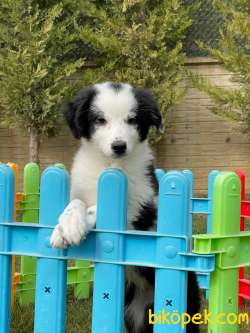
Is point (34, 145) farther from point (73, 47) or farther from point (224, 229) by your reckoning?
point (224, 229)

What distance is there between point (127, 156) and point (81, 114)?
424 mm

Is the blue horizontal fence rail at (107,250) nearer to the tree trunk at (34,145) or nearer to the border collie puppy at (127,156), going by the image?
the border collie puppy at (127,156)

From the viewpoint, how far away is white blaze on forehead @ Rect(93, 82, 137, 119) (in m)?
3.38

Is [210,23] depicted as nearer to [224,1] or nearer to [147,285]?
[224,1]

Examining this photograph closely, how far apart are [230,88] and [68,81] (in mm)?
3337

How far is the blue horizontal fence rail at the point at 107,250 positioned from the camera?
218 centimetres

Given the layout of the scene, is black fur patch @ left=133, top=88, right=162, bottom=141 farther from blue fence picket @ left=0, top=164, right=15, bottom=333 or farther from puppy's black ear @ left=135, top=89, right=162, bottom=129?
blue fence picket @ left=0, top=164, right=15, bottom=333

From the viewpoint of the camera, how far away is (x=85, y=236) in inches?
94.3

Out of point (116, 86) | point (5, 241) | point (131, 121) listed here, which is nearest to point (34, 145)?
point (116, 86)

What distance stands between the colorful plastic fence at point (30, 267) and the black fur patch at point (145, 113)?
3.81 ft

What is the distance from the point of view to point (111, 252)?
233 centimetres

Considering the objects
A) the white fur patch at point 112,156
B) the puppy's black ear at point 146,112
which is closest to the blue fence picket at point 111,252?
the white fur patch at point 112,156

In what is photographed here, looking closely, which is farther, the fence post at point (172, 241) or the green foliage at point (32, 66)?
the green foliage at point (32, 66)

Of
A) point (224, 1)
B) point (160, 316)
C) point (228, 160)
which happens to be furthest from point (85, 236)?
point (224, 1)
